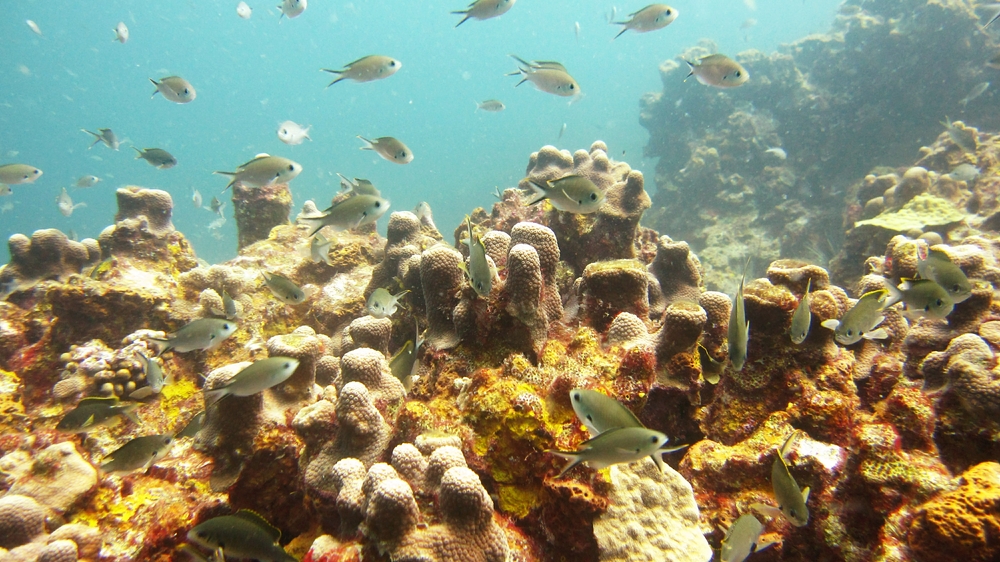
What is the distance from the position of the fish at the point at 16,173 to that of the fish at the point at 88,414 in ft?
18.1

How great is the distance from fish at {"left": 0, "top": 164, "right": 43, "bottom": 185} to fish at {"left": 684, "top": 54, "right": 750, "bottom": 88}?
31.8 feet

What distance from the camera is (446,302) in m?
3.37

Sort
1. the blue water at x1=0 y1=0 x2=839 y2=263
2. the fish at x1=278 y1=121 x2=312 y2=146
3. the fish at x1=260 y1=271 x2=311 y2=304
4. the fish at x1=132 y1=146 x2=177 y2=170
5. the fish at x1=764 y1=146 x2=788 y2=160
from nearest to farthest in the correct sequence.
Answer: the fish at x1=260 y1=271 x2=311 y2=304 < the fish at x1=132 y1=146 x2=177 y2=170 < the fish at x1=278 y1=121 x2=312 y2=146 < the fish at x1=764 y1=146 x2=788 y2=160 < the blue water at x1=0 y1=0 x2=839 y2=263

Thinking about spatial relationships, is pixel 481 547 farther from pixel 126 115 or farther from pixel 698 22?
pixel 126 115

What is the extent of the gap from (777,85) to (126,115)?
14465 cm

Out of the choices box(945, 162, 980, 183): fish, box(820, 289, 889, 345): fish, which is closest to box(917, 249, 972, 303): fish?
box(820, 289, 889, 345): fish

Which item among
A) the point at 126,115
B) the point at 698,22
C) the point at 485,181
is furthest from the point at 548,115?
the point at 126,115

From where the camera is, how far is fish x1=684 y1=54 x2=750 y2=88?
5.35m

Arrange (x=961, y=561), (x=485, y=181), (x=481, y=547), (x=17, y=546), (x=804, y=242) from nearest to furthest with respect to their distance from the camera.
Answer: (x=961, y=561), (x=481, y=547), (x=17, y=546), (x=804, y=242), (x=485, y=181)

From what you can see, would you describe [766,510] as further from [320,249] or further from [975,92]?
[975,92]

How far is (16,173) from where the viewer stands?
6211 millimetres

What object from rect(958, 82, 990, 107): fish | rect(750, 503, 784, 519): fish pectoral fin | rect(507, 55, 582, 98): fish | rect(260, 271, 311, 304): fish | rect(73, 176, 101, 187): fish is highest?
rect(958, 82, 990, 107): fish

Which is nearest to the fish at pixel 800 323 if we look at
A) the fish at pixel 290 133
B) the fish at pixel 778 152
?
the fish at pixel 290 133

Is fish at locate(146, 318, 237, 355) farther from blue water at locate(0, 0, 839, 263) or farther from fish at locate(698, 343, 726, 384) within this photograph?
blue water at locate(0, 0, 839, 263)
